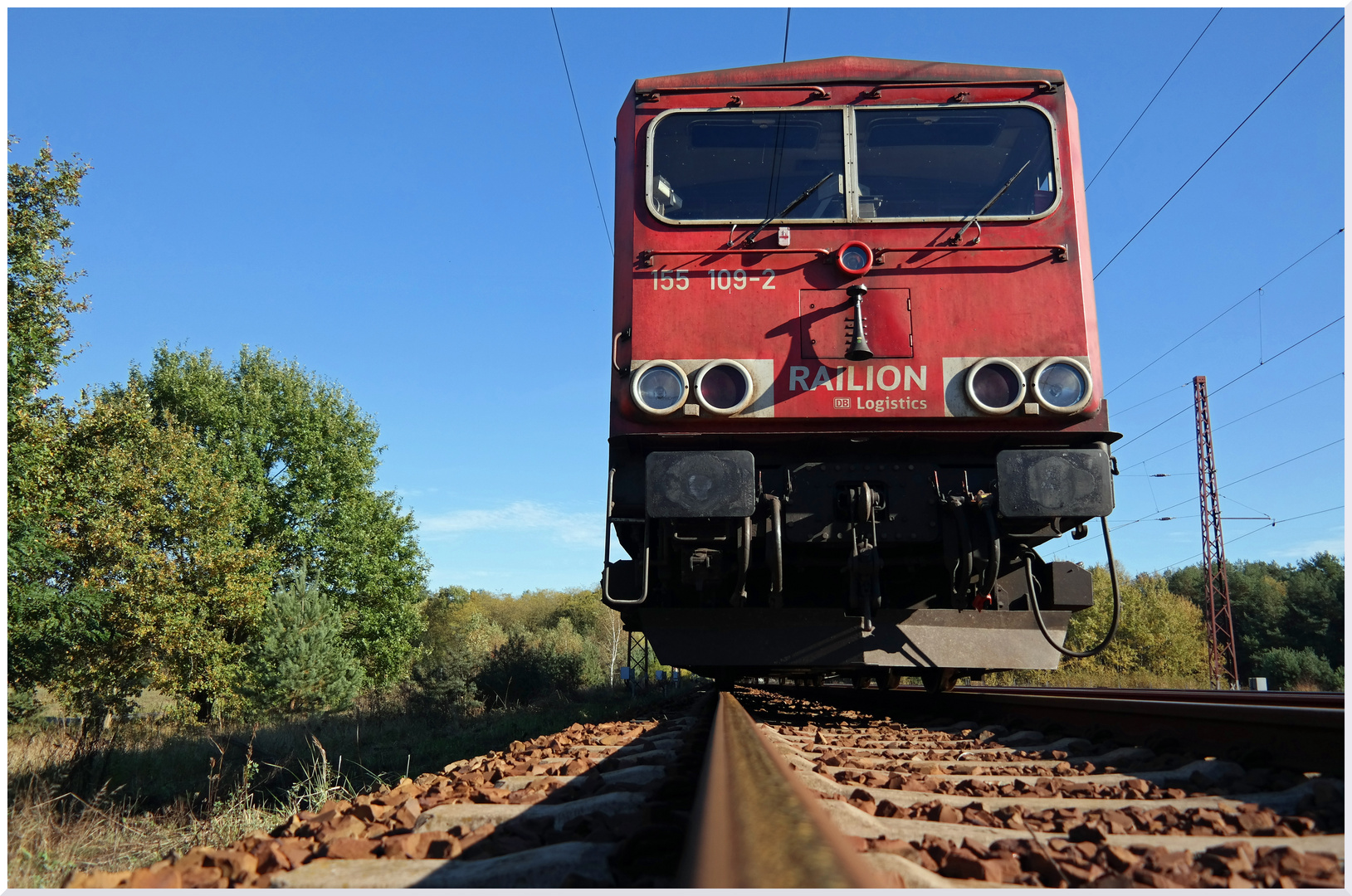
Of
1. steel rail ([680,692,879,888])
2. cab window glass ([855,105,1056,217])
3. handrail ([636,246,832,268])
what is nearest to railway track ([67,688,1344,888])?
steel rail ([680,692,879,888])

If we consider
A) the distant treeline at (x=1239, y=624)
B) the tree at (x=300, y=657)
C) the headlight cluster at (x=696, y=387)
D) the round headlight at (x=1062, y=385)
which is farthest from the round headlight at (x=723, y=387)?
the distant treeline at (x=1239, y=624)

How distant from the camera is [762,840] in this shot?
125cm

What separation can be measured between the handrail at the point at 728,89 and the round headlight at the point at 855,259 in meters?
1.10

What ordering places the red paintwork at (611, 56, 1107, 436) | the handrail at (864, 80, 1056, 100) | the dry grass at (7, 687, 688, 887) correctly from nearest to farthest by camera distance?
the dry grass at (7, 687, 688, 887) → the red paintwork at (611, 56, 1107, 436) → the handrail at (864, 80, 1056, 100)

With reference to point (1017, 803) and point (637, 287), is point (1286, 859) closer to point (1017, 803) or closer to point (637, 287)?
point (1017, 803)

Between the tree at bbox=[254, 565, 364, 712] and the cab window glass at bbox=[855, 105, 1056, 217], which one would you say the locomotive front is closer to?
the cab window glass at bbox=[855, 105, 1056, 217]

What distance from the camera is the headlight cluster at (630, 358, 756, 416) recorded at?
4.60 metres

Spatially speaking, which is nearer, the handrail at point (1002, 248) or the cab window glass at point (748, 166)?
the handrail at point (1002, 248)

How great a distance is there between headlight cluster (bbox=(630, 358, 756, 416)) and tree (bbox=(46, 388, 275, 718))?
1566 centimetres

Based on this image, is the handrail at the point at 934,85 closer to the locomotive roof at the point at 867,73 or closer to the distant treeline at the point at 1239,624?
the locomotive roof at the point at 867,73

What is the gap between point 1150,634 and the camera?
38938 mm

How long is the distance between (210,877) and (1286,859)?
2.02 m

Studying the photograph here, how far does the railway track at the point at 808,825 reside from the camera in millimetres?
1502

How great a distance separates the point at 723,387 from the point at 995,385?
1.47m
